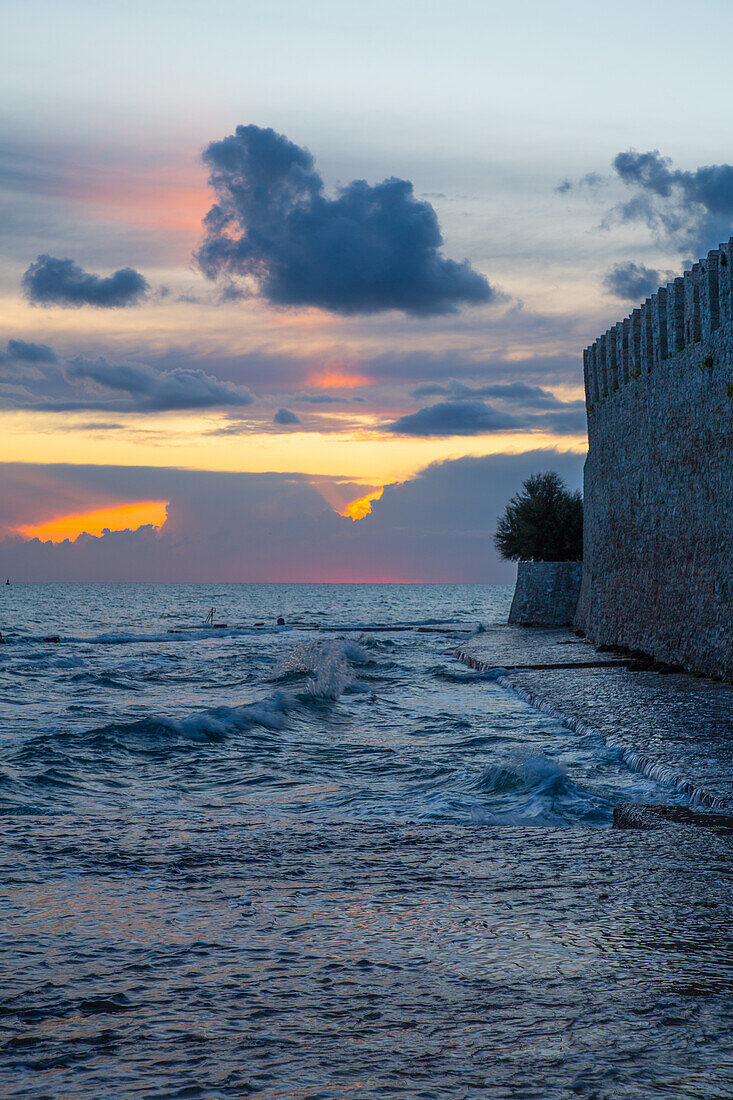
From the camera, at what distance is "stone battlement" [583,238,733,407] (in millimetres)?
15078

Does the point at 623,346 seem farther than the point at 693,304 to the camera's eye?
Yes

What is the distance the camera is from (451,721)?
1289cm

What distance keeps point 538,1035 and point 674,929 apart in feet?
4.45

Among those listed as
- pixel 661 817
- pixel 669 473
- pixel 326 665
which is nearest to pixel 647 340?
pixel 669 473

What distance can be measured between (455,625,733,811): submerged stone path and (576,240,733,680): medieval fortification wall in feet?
3.34

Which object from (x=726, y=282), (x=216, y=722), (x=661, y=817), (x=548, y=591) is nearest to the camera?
(x=661, y=817)

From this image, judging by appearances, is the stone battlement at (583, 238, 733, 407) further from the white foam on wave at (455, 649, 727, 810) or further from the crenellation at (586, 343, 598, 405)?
the white foam on wave at (455, 649, 727, 810)

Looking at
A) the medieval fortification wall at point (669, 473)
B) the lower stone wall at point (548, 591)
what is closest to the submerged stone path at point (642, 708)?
the medieval fortification wall at point (669, 473)

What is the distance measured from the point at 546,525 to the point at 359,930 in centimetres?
3475

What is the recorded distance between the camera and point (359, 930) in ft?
14.1

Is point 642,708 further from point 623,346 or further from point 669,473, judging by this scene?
Result: point 623,346

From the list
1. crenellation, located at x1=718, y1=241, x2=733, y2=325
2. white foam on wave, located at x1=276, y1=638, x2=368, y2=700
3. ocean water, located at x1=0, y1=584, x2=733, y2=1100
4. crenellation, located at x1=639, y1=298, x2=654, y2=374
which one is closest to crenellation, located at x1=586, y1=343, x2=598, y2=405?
crenellation, located at x1=639, y1=298, x2=654, y2=374

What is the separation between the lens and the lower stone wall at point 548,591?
32.5 m

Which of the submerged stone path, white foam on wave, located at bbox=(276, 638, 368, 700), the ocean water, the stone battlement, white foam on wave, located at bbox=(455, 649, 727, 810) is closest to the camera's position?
the ocean water
